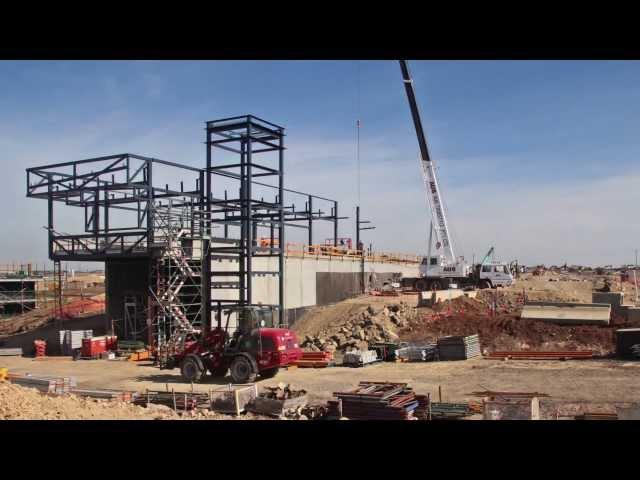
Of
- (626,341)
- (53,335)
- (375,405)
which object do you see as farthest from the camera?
(53,335)

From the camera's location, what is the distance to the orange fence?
111 ft

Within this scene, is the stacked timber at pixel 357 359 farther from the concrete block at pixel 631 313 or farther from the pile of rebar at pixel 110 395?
the concrete block at pixel 631 313

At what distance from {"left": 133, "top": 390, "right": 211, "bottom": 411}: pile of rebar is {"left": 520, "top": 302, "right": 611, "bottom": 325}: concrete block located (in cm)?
1656

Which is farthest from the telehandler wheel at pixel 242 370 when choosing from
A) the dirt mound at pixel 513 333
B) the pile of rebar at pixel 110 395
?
the dirt mound at pixel 513 333

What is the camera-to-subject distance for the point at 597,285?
47.1m

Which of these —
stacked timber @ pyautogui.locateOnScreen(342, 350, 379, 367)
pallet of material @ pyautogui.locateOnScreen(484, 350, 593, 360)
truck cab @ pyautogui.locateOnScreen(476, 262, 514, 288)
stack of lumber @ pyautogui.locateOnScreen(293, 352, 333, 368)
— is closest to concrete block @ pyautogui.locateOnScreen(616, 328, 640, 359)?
pallet of material @ pyautogui.locateOnScreen(484, 350, 593, 360)

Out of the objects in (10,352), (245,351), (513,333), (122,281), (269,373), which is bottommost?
(10,352)

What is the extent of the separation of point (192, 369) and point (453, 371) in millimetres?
8223

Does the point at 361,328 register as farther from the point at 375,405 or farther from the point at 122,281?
the point at 375,405

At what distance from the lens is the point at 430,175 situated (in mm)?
36594

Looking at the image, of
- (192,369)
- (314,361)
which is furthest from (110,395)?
(314,361)

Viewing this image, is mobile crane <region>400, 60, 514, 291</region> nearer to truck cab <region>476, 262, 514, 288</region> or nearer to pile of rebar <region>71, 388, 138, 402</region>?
truck cab <region>476, 262, 514, 288</region>
